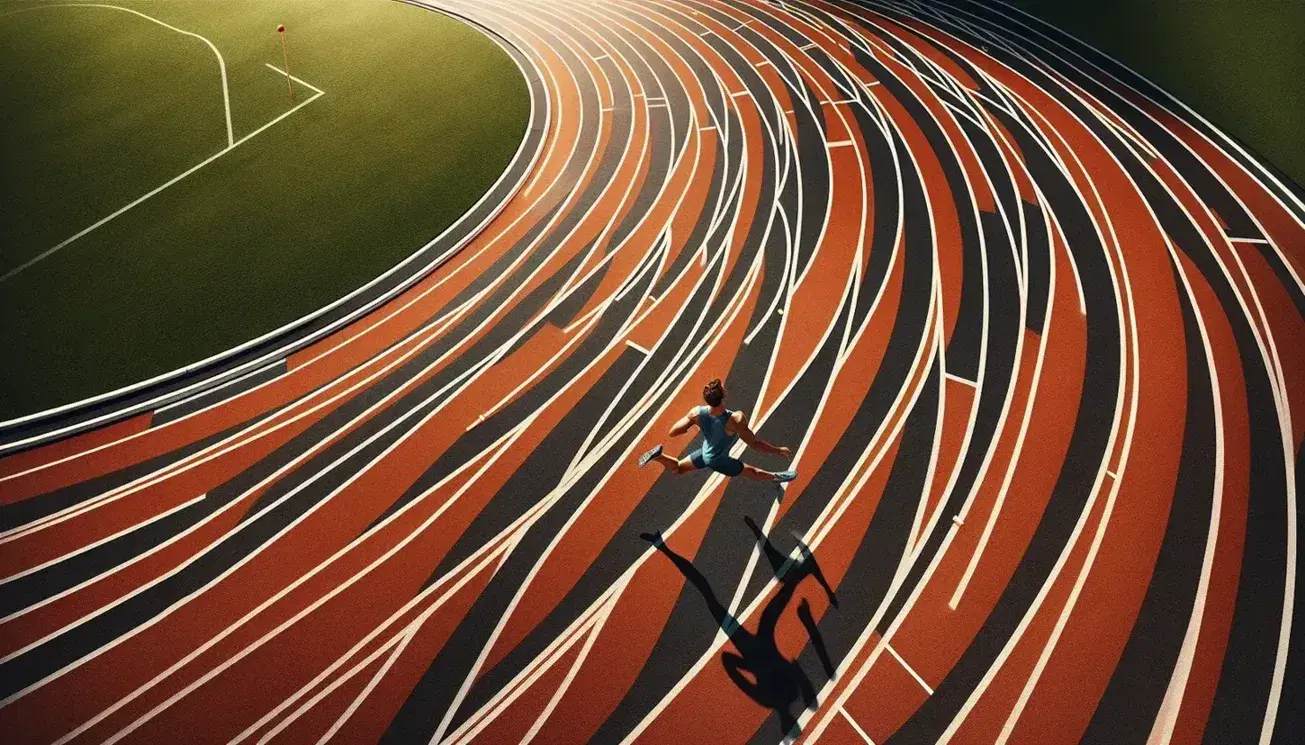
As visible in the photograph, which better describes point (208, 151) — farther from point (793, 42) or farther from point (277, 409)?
point (793, 42)

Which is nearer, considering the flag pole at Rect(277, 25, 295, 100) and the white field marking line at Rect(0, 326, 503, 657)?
the white field marking line at Rect(0, 326, 503, 657)

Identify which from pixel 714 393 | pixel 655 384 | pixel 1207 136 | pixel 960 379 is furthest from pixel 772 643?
pixel 1207 136

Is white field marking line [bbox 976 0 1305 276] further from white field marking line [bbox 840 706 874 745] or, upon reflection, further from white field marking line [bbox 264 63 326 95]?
white field marking line [bbox 264 63 326 95]

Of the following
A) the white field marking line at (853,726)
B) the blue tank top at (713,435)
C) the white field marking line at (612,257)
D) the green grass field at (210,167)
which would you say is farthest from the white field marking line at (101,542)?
the white field marking line at (853,726)

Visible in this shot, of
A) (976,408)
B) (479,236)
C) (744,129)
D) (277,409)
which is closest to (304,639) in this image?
(277,409)

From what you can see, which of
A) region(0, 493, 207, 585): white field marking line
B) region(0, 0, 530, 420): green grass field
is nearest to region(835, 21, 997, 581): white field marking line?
region(0, 0, 530, 420): green grass field

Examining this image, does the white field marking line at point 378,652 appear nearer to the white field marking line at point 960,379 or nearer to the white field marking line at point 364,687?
the white field marking line at point 364,687

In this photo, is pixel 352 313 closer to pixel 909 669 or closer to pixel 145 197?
pixel 145 197
